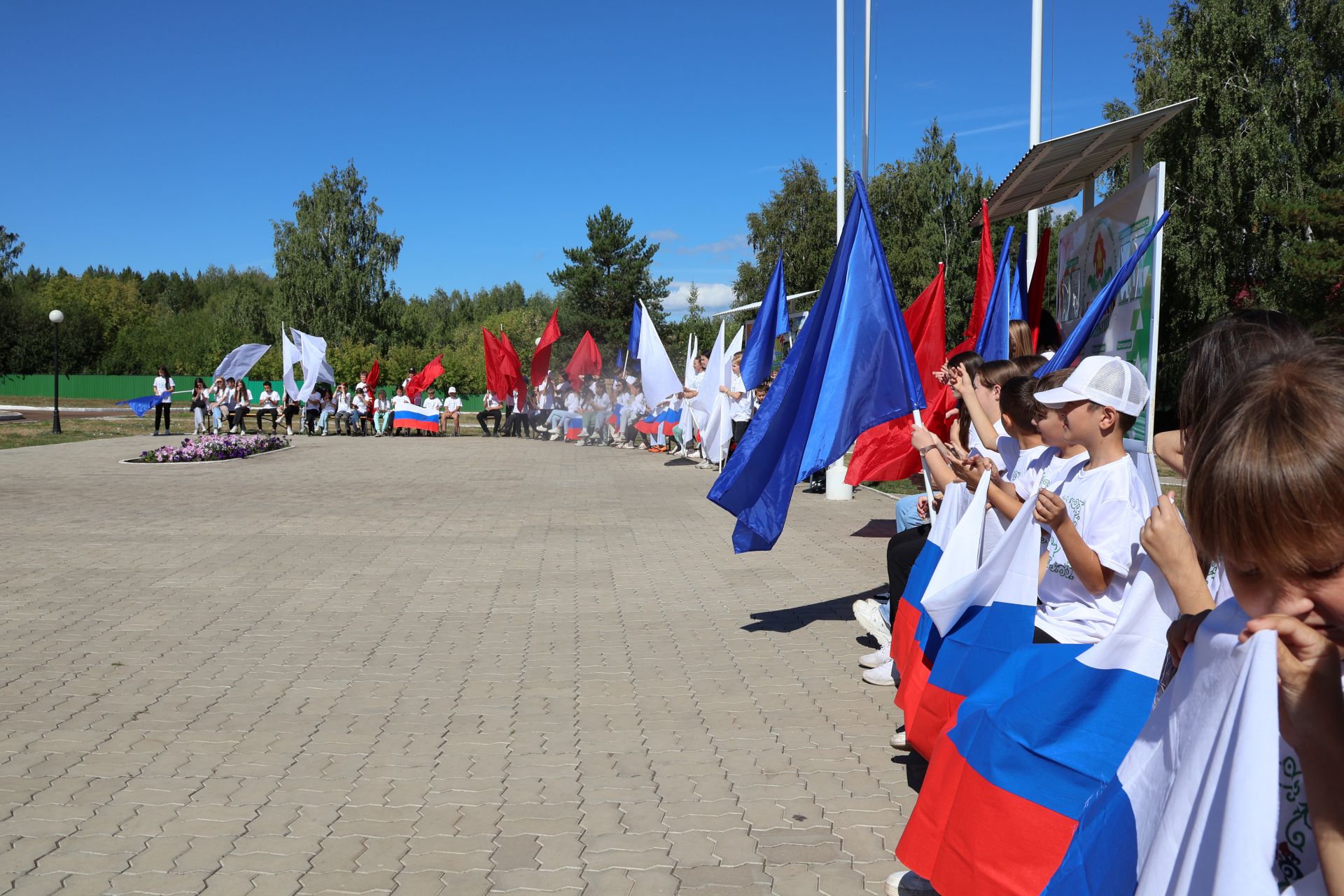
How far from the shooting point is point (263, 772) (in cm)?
454

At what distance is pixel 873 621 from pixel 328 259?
6145 centimetres

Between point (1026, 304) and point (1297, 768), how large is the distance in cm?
717

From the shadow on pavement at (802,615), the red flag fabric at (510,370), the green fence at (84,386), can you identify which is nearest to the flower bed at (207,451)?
the red flag fabric at (510,370)

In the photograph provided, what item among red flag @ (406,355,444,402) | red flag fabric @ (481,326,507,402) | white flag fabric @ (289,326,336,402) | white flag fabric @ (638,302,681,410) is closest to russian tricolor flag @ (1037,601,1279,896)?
white flag fabric @ (638,302,681,410)

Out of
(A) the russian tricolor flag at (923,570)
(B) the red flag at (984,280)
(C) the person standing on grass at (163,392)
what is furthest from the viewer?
(C) the person standing on grass at (163,392)

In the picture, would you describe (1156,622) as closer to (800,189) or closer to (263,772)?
(263,772)

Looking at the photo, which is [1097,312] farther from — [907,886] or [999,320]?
[907,886]

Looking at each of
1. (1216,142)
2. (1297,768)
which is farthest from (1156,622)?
(1216,142)

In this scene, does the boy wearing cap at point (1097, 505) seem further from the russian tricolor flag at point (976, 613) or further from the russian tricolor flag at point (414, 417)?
the russian tricolor flag at point (414, 417)

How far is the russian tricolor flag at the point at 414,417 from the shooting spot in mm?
33938

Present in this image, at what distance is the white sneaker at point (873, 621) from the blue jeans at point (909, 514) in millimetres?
556

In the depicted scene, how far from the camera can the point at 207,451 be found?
21.8 m

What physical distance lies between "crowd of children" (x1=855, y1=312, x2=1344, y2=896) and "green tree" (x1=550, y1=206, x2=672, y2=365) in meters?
59.5

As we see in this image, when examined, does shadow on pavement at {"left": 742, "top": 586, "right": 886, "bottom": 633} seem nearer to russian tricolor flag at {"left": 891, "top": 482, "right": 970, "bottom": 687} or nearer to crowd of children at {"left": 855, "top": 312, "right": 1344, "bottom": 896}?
russian tricolor flag at {"left": 891, "top": 482, "right": 970, "bottom": 687}
